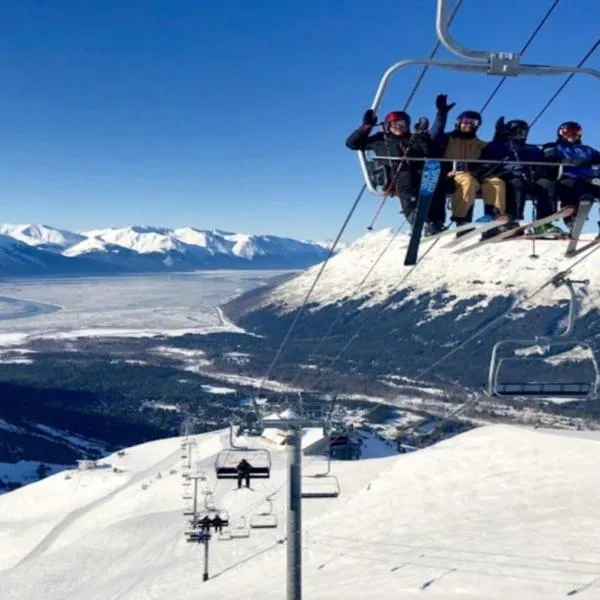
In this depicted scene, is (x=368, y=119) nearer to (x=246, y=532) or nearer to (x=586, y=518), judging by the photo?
(x=586, y=518)

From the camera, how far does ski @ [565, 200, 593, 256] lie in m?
10.4

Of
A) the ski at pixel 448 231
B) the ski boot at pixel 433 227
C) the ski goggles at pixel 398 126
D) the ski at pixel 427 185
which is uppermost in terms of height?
the ski goggles at pixel 398 126

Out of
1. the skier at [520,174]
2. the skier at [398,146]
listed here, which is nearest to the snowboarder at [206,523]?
the skier at [398,146]

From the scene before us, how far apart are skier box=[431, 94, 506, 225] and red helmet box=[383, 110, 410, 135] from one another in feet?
1.58

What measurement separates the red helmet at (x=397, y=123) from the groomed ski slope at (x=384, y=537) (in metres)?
12.5

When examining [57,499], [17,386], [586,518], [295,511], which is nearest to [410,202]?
[295,511]

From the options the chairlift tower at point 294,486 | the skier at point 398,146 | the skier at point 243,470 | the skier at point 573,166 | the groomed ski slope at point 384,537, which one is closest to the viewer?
the skier at point 398,146

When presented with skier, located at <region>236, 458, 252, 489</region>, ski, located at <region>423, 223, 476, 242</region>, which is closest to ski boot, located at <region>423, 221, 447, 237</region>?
ski, located at <region>423, 223, 476, 242</region>

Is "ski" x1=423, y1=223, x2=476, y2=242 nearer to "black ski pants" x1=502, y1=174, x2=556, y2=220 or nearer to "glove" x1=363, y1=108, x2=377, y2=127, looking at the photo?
"black ski pants" x1=502, y1=174, x2=556, y2=220

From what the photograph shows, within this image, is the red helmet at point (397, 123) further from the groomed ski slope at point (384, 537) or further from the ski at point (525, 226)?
the groomed ski slope at point (384, 537)

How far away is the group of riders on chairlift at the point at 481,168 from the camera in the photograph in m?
10.5

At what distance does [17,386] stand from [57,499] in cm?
11379

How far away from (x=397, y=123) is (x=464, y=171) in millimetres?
1364

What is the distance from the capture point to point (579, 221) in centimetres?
1058
